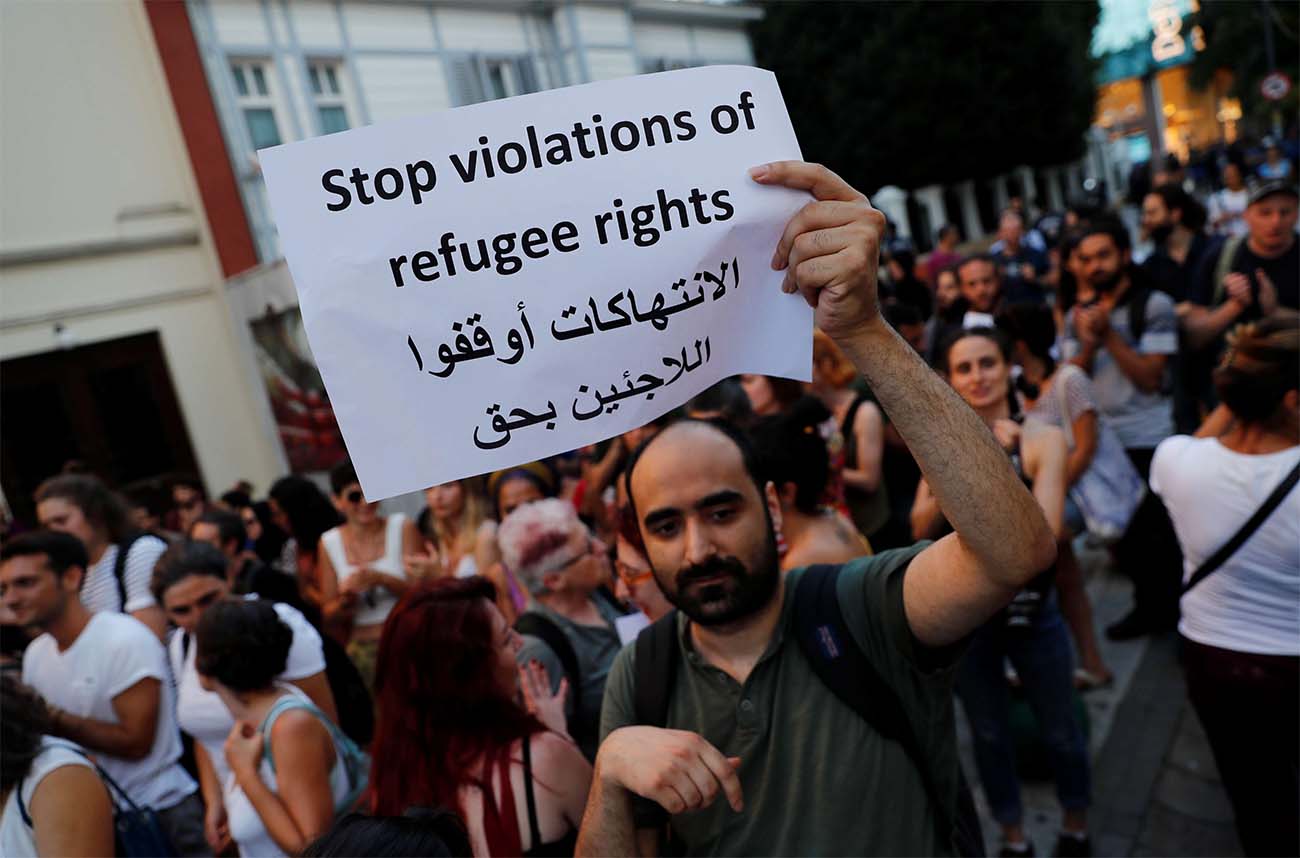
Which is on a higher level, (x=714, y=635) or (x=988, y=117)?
(x=988, y=117)

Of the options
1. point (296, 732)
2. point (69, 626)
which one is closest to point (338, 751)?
point (296, 732)

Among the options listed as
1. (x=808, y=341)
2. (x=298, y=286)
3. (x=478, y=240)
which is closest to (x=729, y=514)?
(x=808, y=341)

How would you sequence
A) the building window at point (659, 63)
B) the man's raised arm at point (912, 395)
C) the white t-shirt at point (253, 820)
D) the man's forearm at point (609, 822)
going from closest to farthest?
the man's raised arm at point (912, 395)
the man's forearm at point (609, 822)
the white t-shirt at point (253, 820)
the building window at point (659, 63)

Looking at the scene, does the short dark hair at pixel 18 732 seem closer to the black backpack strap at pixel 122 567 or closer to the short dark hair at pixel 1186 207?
the black backpack strap at pixel 122 567

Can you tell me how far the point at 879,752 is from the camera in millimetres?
1554

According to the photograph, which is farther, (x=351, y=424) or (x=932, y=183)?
(x=932, y=183)

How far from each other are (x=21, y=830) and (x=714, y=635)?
66.6 inches

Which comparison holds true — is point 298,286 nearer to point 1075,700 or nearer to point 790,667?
point 790,667

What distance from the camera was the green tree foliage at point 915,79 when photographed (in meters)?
24.2

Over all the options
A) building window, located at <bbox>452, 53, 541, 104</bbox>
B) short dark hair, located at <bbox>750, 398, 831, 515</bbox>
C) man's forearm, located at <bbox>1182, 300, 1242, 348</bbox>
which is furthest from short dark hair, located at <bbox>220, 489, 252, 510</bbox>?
building window, located at <bbox>452, 53, 541, 104</bbox>

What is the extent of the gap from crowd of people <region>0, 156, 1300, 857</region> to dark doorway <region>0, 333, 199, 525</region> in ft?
18.5

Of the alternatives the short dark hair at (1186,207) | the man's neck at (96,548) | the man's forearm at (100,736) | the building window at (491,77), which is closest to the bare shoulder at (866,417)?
the man's forearm at (100,736)

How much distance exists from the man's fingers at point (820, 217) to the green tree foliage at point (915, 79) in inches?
948

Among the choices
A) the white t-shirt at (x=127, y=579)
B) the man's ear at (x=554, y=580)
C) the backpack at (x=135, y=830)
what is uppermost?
the white t-shirt at (x=127, y=579)
